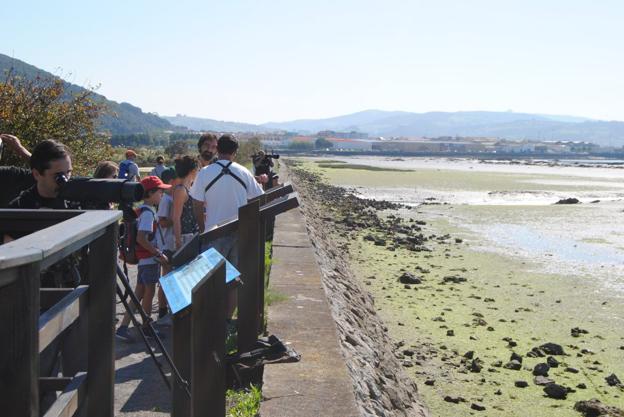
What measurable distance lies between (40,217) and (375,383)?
144 inches

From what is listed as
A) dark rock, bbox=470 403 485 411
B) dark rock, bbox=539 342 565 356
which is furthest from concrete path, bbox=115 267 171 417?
dark rock, bbox=539 342 565 356

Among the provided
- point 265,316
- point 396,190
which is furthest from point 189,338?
point 396,190

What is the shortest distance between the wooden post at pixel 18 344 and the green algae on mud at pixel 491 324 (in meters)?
5.49

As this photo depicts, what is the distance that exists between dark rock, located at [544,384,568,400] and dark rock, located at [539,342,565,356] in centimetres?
154

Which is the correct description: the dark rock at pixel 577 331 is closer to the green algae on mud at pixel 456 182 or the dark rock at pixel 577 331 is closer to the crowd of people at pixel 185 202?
the crowd of people at pixel 185 202

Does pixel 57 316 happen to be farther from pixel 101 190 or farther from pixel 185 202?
pixel 185 202

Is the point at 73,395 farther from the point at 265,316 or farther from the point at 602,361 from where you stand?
the point at 602,361

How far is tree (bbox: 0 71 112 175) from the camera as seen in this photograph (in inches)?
398

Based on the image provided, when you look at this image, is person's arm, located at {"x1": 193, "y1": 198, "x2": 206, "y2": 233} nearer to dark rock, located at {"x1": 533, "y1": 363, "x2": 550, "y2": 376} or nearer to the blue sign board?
the blue sign board

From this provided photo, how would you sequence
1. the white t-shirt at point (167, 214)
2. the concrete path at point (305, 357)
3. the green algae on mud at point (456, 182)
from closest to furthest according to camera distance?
the concrete path at point (305, 357) < the white t-shirt at point (167, 214) < the green algae on mud at point (456, 182)

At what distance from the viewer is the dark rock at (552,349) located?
863cm

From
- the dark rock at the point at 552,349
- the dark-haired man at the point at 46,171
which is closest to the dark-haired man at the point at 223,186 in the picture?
Result: the dark-haired man at the point at 46,171

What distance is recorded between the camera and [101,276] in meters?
2.23

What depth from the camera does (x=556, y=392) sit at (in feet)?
23.0
